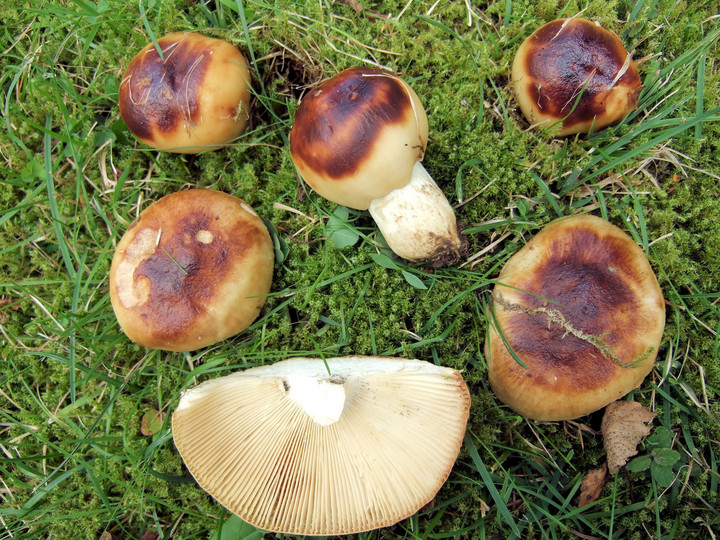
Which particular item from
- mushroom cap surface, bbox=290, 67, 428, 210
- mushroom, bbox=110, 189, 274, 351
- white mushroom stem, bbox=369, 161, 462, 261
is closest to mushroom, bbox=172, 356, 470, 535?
mushroom, bbox=110, 189, 274, 351

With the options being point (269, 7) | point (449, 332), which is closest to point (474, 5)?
point (269, 7)

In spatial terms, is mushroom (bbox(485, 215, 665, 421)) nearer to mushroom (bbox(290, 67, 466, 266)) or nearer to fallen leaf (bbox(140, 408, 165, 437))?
mushroom (bbox(290, 67, 466, 266))

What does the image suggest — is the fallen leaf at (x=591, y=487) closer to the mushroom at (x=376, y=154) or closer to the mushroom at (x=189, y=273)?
the mushroom at (x=376, y=154)

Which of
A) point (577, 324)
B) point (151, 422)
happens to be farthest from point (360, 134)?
point (151, 422)

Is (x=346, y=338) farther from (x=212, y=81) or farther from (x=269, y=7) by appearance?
(x=269, y=7)

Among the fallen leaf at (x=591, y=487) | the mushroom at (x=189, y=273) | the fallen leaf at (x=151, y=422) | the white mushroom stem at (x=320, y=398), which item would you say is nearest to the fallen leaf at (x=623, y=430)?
the fallen leaf at (x=591, y=487)

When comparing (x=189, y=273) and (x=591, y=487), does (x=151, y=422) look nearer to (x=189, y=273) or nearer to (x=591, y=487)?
(x=189, y=273)
